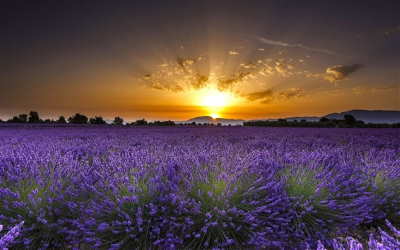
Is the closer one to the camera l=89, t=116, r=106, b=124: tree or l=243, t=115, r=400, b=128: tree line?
l=243, t=115, r=400, b=128: tree line

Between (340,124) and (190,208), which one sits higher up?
(340,124)

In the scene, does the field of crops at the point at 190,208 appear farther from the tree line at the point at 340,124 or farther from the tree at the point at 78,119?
the tree at the point at 78,119

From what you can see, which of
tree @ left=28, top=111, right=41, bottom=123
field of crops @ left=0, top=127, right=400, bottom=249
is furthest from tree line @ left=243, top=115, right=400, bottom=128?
tree @ left=28, top=111, right=41, bottom=123

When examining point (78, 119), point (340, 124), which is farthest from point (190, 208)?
point (78, 119)

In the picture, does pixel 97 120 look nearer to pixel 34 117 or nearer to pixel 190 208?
pixel 34 117

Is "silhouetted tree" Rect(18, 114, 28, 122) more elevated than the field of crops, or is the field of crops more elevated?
"silhouetted tree" Rect(18, 114, 28, 122)

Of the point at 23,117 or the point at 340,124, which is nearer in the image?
the point at 340,124

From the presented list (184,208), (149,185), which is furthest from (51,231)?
(184,208)

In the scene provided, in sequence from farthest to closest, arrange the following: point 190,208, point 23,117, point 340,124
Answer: point 23,117 → point 340,124 → point 190,208

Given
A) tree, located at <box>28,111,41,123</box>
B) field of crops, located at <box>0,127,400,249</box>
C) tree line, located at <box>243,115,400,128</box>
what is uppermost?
tree, located at <box>28,111,41,123</box>

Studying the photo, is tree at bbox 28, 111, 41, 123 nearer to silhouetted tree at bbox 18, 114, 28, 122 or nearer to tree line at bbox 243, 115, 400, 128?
silhouetted tree at bbox 18, 114, 28, 122

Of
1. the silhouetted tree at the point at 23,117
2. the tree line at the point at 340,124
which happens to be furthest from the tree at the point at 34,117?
the tree line at the point at 340,124

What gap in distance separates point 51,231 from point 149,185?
838 mm

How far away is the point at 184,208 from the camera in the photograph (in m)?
1.70
